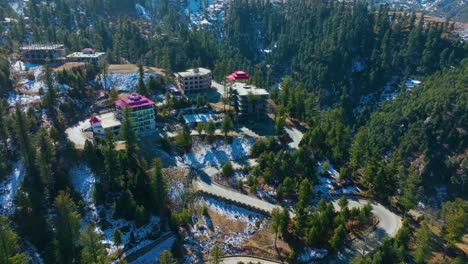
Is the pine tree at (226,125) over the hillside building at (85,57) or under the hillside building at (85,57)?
under

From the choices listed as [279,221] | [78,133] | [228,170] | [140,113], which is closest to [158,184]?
[228,170]

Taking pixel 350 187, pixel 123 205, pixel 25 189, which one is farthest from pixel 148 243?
pixel 350 187

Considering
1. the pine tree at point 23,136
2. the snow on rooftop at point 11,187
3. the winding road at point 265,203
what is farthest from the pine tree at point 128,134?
the snow on rooftop at point 11,187

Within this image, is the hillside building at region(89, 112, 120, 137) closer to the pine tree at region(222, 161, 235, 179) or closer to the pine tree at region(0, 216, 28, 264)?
the pine tree at region(222, 161, 235, 179)

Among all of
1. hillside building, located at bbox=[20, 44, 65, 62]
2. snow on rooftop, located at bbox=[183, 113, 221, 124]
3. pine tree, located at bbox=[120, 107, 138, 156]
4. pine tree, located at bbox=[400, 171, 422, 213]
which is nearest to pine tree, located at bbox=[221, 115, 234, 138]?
snow on rooftop, located at bbox=[183, 113, 221, 124]

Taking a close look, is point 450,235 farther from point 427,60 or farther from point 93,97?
point 427,60

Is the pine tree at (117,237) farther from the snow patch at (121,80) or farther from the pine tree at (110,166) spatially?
the snow patch at (121,80)
